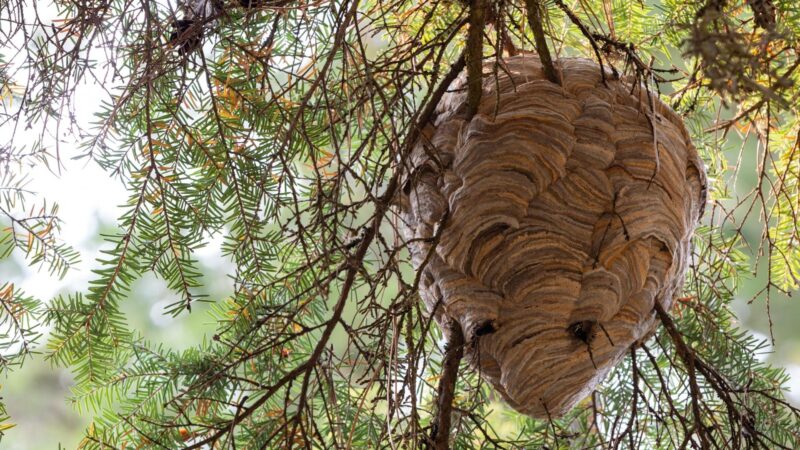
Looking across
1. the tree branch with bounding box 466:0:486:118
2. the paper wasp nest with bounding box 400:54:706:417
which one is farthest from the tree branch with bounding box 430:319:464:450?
the tree branch with bounding box 466:0:486:118

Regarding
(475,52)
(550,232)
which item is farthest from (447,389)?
(475,52)

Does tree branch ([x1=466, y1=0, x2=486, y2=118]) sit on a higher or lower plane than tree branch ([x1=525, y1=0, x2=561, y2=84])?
lower

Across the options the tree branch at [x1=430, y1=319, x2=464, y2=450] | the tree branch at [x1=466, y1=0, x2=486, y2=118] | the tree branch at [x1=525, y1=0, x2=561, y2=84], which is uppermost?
the tree branch at [x1=525, y1=0, x2=561, y2=84]

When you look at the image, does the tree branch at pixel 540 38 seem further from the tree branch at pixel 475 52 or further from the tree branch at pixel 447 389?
the tree branch at pixel 447 389

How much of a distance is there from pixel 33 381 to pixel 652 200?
3339mm

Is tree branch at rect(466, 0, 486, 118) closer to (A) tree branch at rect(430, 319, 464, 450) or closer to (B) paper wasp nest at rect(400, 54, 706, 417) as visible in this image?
(B) paper wasp nest at rect(400, 54, 706, 417)

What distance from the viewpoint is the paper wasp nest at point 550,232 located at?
1.05m

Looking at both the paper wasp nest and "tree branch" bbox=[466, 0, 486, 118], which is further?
the paper wasp nest

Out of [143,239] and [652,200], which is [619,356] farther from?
[143,239]

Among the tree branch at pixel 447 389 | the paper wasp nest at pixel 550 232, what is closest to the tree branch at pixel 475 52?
the paper wasp nest at pixel 550 232

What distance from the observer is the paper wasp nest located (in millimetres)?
1055

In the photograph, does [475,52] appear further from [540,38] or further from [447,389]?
[447,389]

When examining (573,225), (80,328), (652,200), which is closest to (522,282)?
(573,225)

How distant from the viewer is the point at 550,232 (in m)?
1.07
